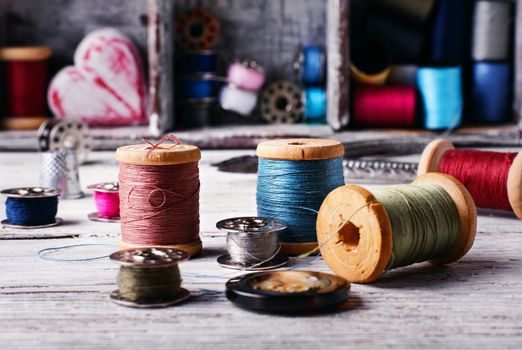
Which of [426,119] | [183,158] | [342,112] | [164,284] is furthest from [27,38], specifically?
[164,284]

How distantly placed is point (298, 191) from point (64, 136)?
6.32 ft

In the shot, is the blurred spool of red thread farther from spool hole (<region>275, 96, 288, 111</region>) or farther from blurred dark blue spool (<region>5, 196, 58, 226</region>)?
blurred dark blue spool (<region>5, 196, 58, 226</region>)

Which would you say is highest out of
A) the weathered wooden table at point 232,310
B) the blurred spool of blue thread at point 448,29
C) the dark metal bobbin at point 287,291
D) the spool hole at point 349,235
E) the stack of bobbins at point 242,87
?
the blurred spool of blue thread at point 448,29

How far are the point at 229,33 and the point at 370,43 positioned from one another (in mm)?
860

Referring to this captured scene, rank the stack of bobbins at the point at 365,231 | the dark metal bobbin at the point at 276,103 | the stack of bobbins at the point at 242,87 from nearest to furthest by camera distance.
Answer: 1. the stack of bobbins at the point at 365,231
2. the stack of bobbins at the point at 242,87
3. the dark metal bobbin at the point at 276,103

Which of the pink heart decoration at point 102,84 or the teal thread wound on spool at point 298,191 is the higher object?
the pink heart decoration at point 102,84

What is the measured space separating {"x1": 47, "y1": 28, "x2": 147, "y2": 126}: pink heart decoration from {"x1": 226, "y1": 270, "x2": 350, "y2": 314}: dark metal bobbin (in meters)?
3.16

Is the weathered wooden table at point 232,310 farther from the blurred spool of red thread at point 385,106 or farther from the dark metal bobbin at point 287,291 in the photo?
the blurred spool of red thread at point 385,106

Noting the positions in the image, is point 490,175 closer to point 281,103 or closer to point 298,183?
point 298,183

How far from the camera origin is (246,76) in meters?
4.95

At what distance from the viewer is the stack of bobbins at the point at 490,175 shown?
268cm

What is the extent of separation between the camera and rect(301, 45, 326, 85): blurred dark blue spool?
4941 mm

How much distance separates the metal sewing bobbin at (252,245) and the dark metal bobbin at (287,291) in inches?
8.6

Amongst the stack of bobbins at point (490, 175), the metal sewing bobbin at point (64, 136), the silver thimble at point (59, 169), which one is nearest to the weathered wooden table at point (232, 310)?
the stack of bobbins at point (490, 175)
